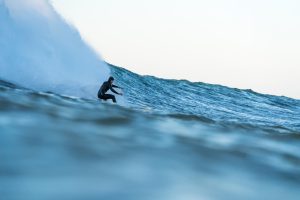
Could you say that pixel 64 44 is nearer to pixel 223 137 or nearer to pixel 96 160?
pixel 223 137

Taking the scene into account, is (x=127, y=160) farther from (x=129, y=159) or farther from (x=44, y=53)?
(x=44, y=53)

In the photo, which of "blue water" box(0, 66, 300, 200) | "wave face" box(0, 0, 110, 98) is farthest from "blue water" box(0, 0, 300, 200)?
→ "wave face" box(0, 0, 110, 98)

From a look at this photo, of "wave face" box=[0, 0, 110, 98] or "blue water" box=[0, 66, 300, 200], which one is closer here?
"blue water" box=[0, 66, 300, 200]

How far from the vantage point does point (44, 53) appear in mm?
14734

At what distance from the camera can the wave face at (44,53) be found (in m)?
13.5

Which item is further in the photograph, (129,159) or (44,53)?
(44,53)

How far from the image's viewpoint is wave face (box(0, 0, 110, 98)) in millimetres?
13461

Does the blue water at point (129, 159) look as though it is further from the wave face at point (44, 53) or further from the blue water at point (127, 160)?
the wave face at point (44, 53)

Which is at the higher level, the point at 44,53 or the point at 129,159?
the point at 44,53

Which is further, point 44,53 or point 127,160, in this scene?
point 44,53

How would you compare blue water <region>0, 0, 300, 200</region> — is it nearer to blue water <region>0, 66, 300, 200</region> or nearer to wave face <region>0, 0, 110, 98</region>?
blue water <region>0, 66, 300, 200</region>

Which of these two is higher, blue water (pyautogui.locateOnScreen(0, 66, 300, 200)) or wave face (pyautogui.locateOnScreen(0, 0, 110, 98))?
wave face (pyautogui.locateOnScreen(0, 0, 110, 98))

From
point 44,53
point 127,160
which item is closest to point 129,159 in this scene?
point 127,160

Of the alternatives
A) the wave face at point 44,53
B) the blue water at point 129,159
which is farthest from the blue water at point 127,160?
the wave face at point 44,53
